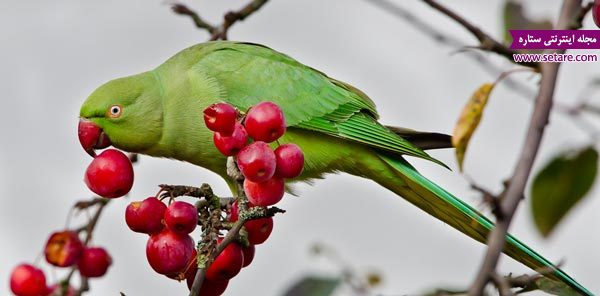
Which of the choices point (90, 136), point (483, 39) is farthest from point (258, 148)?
point (90, 136)

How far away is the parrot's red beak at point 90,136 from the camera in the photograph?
138 inches

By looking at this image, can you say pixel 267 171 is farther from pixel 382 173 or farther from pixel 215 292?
pixel 382 173

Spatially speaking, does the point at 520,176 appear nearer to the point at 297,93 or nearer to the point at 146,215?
the point at 146,215

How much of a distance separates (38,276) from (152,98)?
48.4 inches

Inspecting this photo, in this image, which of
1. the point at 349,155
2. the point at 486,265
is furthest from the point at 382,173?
the point at 486,265

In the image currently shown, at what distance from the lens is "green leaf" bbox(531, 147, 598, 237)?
1735mm

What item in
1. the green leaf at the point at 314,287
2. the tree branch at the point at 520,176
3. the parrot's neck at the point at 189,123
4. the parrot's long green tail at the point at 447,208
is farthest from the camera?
the parrot's neck at the point at 189,123

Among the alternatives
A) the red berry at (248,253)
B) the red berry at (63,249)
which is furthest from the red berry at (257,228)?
the red berry at (63,249)

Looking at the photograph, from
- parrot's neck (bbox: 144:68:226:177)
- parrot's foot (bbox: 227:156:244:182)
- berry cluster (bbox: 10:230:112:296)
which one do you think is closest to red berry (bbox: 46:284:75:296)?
berry cluster (bbox: 10:230:112:296)

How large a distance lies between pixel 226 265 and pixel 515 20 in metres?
1.03

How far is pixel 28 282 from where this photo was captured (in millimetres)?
2787

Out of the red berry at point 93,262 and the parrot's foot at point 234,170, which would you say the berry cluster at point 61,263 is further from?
the parrot's foot at point 234,170

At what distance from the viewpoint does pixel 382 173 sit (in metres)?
3.80

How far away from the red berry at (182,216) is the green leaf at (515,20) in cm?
95
